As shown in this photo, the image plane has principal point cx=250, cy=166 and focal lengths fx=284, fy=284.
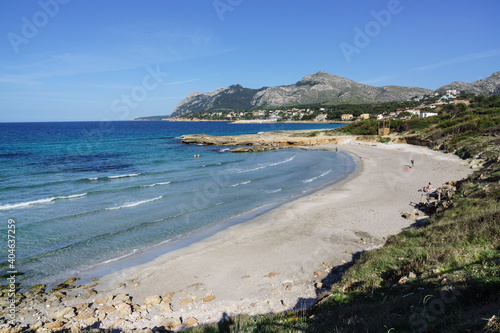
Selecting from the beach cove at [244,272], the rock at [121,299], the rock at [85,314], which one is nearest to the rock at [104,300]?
the beach cove at [244,272]

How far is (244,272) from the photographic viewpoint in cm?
1019

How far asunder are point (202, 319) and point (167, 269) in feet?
12.3

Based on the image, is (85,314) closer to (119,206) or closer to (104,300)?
(104,300)

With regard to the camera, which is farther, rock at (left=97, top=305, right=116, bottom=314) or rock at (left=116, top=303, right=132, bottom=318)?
rock at (left=97, top=305, right=116, bottom=314)

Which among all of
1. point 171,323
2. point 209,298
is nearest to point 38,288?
point 171,323

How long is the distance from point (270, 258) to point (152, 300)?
4652 mm

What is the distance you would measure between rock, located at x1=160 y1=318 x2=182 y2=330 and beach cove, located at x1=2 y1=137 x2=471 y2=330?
1.0 inches

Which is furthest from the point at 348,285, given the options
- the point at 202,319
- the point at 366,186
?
the point at 366,186

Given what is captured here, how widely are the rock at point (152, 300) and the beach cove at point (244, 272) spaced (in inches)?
1.2

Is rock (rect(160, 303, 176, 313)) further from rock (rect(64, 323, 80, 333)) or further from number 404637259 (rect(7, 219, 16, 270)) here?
number 404637259 (rect(7, 219, 16, 270))

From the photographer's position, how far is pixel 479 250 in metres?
6.84

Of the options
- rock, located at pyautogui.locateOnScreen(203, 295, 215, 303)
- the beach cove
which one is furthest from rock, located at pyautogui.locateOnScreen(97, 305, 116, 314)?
rock, located at pyautogui.locateOnScreen(203, 295, 215, 303)

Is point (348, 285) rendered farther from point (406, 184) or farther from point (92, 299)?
Answer: point (406, 184)

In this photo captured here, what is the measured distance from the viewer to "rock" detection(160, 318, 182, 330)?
7.18 metres
